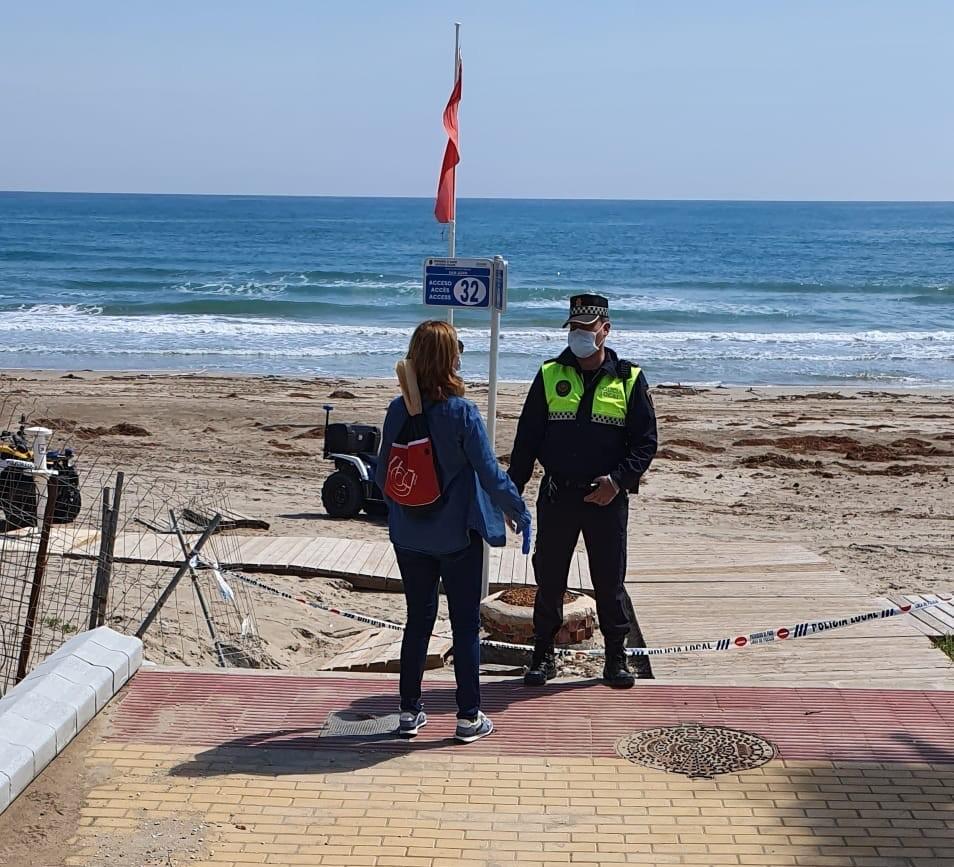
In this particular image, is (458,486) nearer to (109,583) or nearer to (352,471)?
(109,583)

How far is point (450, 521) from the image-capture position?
5168 mm

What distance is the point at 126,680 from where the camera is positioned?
5.81 meters

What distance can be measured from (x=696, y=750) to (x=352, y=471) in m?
7.40

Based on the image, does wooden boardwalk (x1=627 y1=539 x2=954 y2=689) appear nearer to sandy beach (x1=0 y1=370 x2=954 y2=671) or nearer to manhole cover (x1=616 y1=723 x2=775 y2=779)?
sandy beach (x1=0 y1=370 x2=954 y2=671)

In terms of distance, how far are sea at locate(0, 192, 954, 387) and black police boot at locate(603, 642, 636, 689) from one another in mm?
12844

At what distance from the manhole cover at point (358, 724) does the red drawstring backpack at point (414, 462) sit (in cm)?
98

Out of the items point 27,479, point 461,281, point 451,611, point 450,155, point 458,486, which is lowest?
point 27,479

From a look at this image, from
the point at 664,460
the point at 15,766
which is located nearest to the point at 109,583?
the point at 15,766

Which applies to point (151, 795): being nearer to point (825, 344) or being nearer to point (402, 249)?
point (825, 344)

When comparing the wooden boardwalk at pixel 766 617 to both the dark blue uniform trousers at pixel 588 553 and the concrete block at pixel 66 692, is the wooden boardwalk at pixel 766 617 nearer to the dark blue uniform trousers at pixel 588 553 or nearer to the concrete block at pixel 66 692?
the dark blue uniform trousers at pixel 588 553

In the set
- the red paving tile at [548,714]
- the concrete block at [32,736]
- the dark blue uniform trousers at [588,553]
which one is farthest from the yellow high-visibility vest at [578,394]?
the concrete block at [32,736]

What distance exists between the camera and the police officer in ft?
19.1

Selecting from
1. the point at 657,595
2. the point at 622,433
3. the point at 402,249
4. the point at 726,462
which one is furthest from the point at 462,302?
the point at 402,249

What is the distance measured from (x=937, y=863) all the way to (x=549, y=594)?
2335 millimetres
